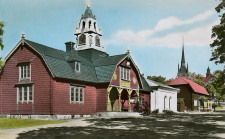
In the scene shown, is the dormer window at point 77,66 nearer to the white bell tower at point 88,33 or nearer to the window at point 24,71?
the window at point 24,71

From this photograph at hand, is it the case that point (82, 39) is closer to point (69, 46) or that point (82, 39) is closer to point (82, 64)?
point (69, 46)

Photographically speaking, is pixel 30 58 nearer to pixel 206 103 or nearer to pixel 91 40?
pixel 91 40

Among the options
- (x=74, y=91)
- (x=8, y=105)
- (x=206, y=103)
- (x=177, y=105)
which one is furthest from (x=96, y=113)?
(x=206, y=103)

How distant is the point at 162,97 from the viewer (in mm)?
43812

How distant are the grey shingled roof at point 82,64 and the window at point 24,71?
2.17 m

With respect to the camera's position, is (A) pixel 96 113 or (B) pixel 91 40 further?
(B) pixel 91 40

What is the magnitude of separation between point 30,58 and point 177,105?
33.5 metres

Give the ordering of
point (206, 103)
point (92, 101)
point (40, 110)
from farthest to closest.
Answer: point (206, 103), point (92, 101), point (40, 110)

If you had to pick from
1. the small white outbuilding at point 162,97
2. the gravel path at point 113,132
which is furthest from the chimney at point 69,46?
the gravel path at point 113,132

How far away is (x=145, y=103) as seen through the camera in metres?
40.1

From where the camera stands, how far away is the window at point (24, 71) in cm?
2670

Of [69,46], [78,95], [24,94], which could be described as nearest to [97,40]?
[69,46]

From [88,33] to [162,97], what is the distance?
16093 millimetres

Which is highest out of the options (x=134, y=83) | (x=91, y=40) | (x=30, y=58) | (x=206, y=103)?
(x=91, y=40)
